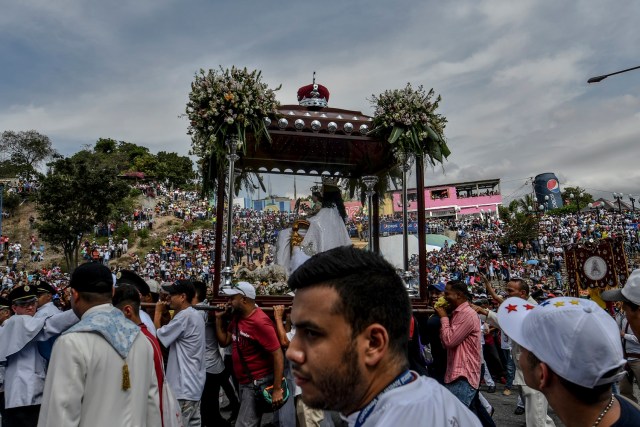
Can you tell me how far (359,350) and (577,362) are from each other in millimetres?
768

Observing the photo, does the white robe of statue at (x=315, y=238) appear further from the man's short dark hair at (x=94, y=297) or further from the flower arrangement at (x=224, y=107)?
the man's short dark hair at (x=94, y=297)

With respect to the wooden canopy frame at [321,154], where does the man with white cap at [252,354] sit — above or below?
below

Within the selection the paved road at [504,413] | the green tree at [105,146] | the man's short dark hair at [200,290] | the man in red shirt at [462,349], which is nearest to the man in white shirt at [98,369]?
the paved road at [504,413]

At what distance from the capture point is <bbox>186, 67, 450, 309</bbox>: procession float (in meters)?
6.88

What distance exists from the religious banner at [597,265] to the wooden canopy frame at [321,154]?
634cm

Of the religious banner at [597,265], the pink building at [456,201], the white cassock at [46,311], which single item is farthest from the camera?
the pink building at [456,201]

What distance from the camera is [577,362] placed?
5.55ft

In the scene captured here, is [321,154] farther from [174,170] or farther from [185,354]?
[174,170]

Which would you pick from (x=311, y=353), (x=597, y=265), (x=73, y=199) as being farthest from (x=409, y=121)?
(x=73, y=199)

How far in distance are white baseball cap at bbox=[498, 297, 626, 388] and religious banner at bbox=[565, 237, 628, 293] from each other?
37.3 ft

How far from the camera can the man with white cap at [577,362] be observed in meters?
1.69

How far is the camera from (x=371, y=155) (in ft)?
28.5

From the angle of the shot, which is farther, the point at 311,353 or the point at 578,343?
the point at 578,343

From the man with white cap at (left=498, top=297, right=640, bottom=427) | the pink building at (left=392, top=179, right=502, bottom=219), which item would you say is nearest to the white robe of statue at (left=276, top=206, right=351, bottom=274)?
the man with white cap at (left=498, top=297, right=640, bottom=427)
